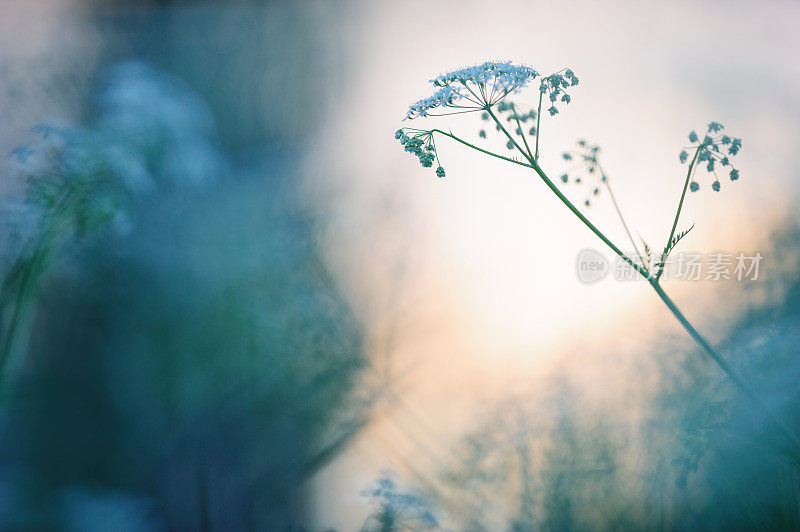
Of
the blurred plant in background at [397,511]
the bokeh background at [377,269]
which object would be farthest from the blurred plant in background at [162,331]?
the blurred plant in background at [397,511]

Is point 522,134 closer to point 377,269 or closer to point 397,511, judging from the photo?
point 377,269

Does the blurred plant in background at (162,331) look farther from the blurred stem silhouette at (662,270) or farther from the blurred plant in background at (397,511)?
the blurred stem silhouette at (662,270)

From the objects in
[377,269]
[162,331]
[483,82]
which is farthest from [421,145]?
[162,331]

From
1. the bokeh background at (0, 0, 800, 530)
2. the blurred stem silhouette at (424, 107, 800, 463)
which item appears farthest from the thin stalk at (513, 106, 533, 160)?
the bokeh background at (0, 0, 800, 530)

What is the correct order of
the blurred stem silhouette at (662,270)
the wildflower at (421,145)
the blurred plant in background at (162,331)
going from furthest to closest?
the blurred plant in background at (162,331) → the wildflower at (421,145) → the blurred stem silhouette at (662,270)

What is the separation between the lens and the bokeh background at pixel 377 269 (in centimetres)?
98

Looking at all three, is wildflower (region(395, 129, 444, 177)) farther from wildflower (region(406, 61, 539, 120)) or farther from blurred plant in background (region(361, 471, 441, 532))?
blurred plant in background (region(361, 471, 441, 532))

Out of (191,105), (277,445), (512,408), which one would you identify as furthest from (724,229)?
(191,105)

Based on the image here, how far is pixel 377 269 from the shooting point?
1177mm

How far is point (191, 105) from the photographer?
1.07m

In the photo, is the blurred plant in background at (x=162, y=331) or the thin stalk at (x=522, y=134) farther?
the blurred plant in background at (x=162, y=331)

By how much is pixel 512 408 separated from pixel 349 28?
3.05 ft

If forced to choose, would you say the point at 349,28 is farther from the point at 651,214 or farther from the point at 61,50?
the point at 651,214

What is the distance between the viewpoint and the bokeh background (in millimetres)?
975
